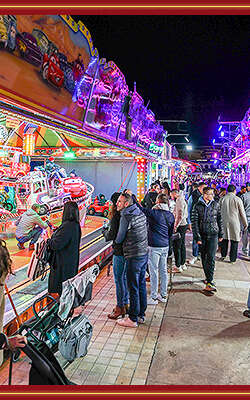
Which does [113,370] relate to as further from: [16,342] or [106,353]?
[16,342]

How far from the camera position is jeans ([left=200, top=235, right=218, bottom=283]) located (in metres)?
6.09

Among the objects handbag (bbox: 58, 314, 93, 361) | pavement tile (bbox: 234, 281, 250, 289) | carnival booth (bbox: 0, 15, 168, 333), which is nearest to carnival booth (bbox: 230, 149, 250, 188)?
carnival booth (bbox: 0, 15, 168, 333)

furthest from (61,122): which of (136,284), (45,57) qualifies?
(136,284)

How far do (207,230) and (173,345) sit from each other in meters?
2.54

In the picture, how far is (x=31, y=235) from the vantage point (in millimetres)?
7125

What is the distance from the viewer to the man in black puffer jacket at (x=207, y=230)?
20.0ft

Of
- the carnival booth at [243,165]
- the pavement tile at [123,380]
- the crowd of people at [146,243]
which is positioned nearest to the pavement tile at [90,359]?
the pavement tile at [123,380]

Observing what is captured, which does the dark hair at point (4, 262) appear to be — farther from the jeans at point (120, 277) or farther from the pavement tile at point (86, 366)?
the jeans at point (120, 277)

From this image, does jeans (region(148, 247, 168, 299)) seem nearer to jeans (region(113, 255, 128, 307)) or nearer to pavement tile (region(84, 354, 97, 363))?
jeans (region(113, 255, 128, 307))

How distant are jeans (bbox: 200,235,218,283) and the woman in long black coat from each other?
2937 millimetres

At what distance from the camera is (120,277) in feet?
16.2

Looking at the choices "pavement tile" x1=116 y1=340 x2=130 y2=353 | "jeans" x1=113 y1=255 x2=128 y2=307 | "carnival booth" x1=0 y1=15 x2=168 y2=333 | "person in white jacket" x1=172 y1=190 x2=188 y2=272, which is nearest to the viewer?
"carnival booth" x1=0 y1=15 x2=168 y2=333
